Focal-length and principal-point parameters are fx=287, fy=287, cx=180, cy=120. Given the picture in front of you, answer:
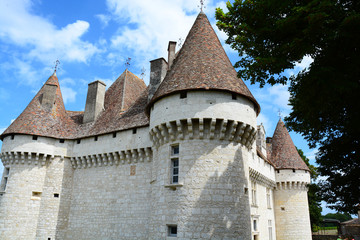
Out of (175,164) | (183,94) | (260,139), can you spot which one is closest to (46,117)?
(183,94)

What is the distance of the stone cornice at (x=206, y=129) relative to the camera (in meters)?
11.0

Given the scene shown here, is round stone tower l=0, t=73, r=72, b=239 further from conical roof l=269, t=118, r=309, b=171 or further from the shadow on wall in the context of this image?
conical roof l=269, t=118, r=309, b=171

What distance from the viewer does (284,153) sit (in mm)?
23312

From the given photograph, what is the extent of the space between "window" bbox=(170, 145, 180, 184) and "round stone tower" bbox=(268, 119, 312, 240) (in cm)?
1192

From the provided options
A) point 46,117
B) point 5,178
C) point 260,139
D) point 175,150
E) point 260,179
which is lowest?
point 5,178

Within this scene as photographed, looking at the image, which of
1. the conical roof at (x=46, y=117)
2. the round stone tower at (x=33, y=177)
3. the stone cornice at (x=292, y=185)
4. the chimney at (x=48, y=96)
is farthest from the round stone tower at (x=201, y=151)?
the stone cornice at (x=292, y=185)

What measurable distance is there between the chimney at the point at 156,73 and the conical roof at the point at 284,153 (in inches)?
487

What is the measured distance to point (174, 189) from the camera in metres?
10.8

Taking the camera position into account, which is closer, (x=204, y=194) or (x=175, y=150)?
(x=204, y=194)

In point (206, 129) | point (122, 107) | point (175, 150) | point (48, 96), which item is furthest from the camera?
point (48, 96)

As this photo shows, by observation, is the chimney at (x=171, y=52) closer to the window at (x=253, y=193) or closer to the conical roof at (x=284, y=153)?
the window at (x=253, y=193)

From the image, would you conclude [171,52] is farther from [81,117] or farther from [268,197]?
[268,197]

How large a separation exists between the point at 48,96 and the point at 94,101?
316 cm

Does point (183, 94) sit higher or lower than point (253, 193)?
higher
